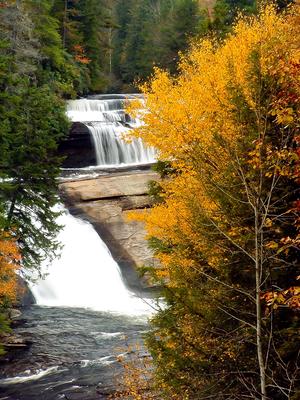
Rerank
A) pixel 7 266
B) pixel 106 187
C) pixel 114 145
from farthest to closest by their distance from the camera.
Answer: pixel 114 145 < pixel 106 187 < pixel 7 266

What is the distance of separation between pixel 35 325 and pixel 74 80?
95.1 ft

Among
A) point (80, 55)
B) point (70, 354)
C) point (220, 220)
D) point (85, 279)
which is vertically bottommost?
point (70, 354)

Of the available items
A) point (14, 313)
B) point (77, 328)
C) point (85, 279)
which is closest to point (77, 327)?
point (77, 328)

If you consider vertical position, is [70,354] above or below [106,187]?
below

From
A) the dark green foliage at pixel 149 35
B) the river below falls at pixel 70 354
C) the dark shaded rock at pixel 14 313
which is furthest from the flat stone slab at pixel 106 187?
the dark green foliage at pixel 149 35

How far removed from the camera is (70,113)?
35.8 m

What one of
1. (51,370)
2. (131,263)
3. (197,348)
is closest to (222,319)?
(197,348)

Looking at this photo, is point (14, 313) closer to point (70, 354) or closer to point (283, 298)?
point (70, 354)

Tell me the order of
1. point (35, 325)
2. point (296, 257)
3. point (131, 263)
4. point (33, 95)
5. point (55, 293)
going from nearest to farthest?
point (296, 257) < point (35, 325) < point (33, 95) < point (55, 293) < point (131, 263)

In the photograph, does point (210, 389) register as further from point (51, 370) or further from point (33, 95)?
point (33, 95)

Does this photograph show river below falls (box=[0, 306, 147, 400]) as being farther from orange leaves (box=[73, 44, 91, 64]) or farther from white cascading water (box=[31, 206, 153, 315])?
orange leaves (box=[73, 44, 91, 64])

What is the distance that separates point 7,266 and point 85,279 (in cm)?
744

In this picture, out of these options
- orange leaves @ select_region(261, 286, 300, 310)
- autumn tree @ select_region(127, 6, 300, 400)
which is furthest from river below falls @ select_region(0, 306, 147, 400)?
orange leaves @ select_region(261, 286, 300, 310)

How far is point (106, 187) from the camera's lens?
25328 mm
